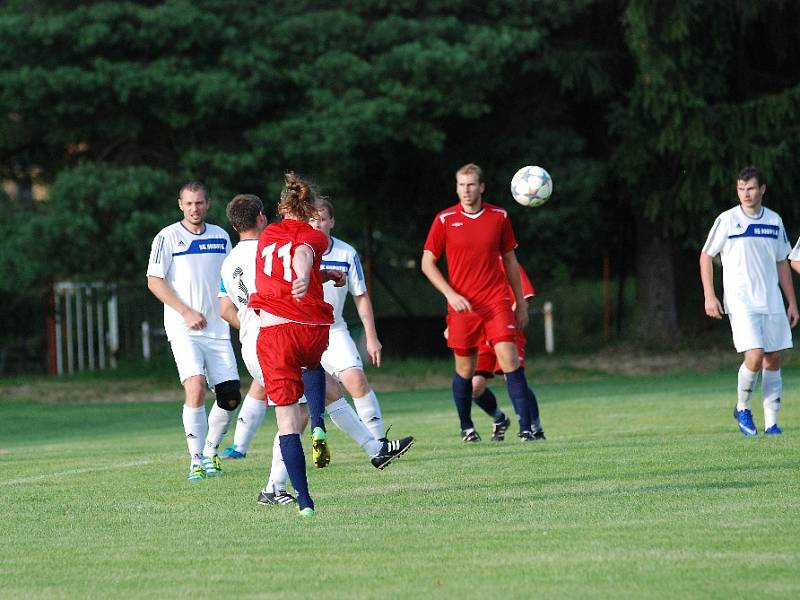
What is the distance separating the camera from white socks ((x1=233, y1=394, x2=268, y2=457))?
1095 centimetres

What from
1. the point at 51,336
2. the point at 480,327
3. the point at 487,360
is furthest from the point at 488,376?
the point at 51,336

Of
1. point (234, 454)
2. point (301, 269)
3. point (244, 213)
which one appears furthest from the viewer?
point (234, 454)

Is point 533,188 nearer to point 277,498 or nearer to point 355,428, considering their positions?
point 355,428

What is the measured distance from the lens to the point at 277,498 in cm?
850

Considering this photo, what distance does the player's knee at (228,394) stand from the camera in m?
10.6

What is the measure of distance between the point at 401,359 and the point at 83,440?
1192 centimetres

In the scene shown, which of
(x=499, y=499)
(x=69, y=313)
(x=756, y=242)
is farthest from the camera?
(x=69, y=313)

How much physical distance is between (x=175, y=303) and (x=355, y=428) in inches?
74.4

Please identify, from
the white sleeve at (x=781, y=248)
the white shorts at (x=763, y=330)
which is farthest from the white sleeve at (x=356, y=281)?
the white sleeve at (x=781, y=248)

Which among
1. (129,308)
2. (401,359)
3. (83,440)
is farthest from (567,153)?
(83,440)

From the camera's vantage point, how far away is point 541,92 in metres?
26.1

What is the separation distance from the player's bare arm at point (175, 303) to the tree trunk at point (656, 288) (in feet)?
57.1

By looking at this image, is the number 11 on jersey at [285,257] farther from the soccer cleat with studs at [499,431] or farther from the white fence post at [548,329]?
the white fence post at [548,329]

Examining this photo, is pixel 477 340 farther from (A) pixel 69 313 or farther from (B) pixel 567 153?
(A) pixel 69 313
